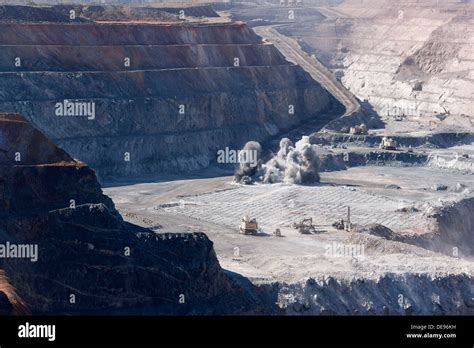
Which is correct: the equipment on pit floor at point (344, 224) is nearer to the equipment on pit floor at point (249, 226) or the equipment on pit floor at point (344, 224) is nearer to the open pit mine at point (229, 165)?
the open pit mine at point (229, 165)

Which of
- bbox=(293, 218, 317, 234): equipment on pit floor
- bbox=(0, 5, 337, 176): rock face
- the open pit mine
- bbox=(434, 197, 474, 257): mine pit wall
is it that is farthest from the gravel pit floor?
bbox=(0, 5, 337, 176): rock face

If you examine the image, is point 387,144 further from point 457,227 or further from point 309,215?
point 309,215

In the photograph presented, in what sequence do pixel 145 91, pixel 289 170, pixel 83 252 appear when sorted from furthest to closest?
Result: pixel 145 91, pixel 289 170, pixel 83 252

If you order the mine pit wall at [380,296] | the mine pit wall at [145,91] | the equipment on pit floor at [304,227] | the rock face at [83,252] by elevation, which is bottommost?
the mine pit wall at [380,296]

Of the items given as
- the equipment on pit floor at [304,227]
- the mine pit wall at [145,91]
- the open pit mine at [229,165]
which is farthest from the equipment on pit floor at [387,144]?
the equipment on pit floor at [304,227]

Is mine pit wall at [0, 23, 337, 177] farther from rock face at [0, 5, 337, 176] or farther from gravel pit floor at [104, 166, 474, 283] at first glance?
gravel pit floor at [104, 166, 474, 283]

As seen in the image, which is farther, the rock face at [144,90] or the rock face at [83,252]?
the rock face at [144,90]

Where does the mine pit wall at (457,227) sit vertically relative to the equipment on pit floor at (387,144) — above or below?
below

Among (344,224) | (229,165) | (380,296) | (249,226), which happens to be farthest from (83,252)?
(229,165)
